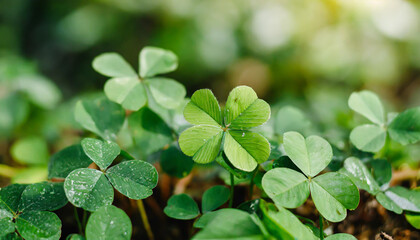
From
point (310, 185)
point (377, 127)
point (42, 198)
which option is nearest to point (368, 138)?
point (377, 127)

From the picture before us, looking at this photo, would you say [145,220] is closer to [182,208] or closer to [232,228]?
[182,208]

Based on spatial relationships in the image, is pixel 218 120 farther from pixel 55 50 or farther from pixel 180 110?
pixel 55 50

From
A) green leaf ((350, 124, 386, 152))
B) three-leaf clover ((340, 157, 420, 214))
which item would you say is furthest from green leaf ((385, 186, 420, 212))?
green leaf ((350, 124, 386, 152))

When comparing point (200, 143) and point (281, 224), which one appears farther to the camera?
point (200, 143)

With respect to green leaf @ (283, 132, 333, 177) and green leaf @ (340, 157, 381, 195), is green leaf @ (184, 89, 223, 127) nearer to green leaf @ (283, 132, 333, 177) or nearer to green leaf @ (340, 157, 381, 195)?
green leaf @ (283, 132, 333, 177)

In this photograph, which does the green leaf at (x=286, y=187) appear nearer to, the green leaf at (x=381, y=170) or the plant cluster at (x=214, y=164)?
the plant cluster at (x=214, y=164)

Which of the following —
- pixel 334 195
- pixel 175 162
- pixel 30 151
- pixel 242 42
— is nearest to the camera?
pixel 334 195

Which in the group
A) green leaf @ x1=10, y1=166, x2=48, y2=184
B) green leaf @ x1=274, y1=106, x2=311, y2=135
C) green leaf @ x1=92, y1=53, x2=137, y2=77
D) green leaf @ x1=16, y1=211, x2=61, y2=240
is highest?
green leaf @ x1=92, y1=53, x2=137, y2=77
